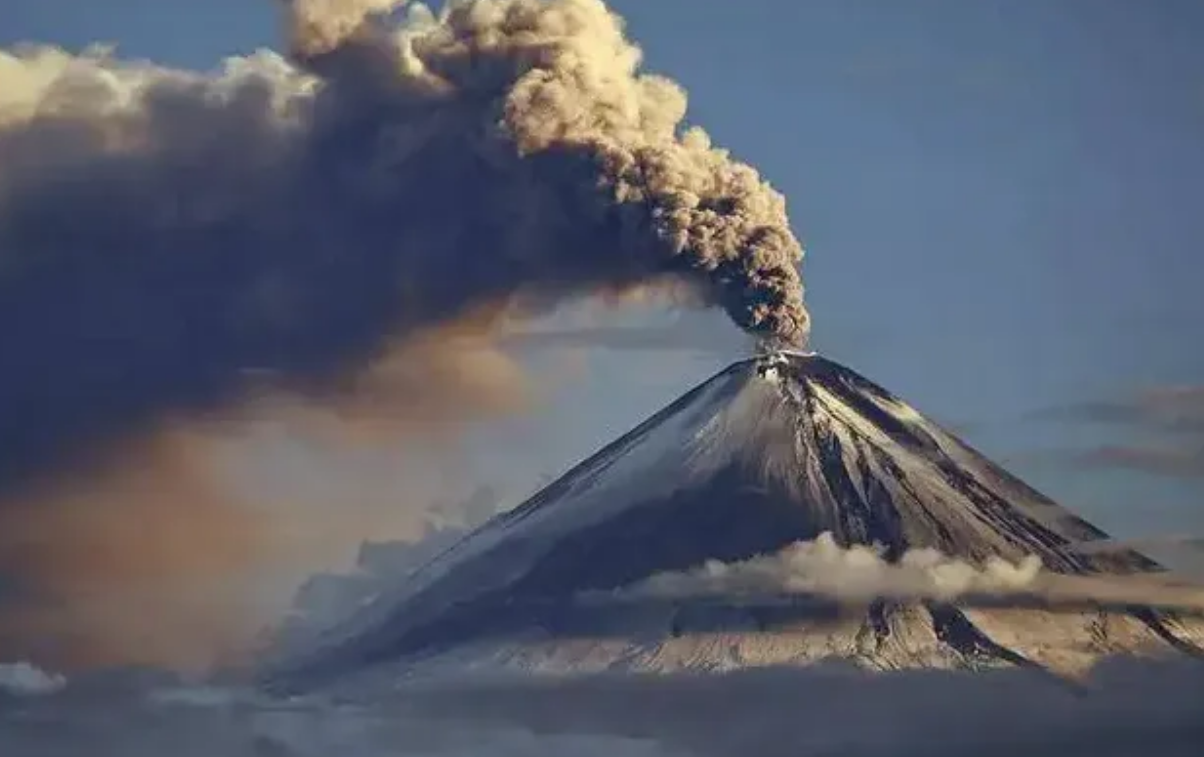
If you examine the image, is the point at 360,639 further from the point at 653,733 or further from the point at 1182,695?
the point at 1182,695

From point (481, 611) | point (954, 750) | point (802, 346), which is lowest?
point (954, 750)

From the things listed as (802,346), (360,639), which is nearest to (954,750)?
(802,346)

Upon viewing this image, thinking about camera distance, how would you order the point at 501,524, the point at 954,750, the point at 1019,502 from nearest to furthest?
the point at 954,750, the point at 501,524, the point at 1019,502

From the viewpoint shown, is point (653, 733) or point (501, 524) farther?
point (501, 524)

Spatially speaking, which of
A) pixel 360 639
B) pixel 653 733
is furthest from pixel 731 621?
pixel 360 639

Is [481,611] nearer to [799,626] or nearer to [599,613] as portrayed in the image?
[599,613]

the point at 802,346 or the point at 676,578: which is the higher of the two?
the point at 802,346

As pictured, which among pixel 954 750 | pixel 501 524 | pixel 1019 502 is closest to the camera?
pixel 954 750
